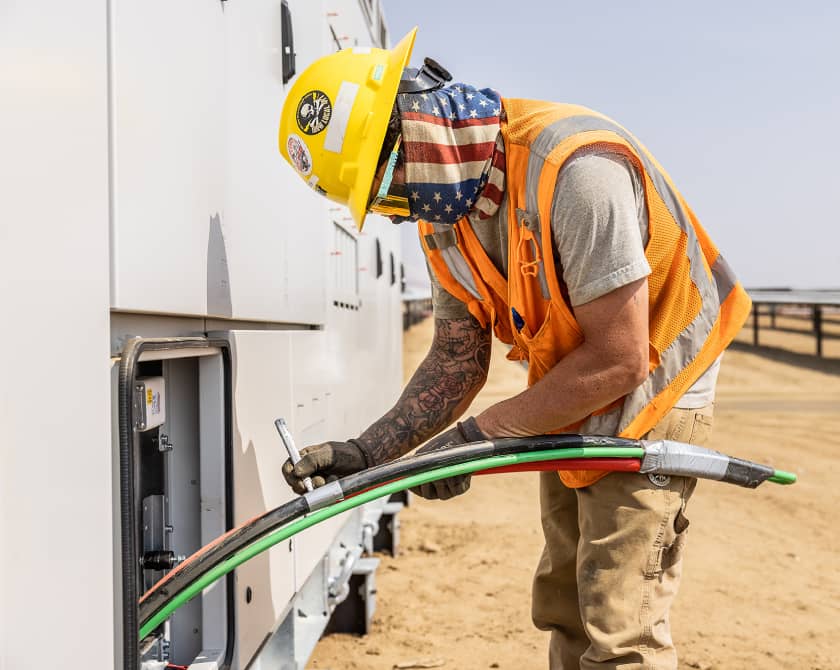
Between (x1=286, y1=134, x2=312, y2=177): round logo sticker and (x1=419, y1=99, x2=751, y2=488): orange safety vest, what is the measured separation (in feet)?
1.30

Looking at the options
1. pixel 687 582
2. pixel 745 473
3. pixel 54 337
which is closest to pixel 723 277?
pixel 745 473

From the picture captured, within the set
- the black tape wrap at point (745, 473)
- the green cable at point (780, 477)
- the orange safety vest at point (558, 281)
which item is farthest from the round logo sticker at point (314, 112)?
the green cable at point (780, 477)

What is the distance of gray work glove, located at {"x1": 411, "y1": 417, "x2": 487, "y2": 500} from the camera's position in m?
2.14

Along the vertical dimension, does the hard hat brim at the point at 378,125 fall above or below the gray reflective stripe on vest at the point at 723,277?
above

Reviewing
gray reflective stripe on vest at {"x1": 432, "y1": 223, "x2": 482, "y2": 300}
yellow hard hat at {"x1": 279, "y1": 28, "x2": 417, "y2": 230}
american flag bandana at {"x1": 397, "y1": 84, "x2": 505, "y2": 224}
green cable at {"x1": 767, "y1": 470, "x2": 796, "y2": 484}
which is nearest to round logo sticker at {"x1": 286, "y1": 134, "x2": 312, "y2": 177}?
yellow hard hat at {"x1": 279, "y1": 28, "x2": 417, "y2": 230}

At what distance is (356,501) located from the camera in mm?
1923

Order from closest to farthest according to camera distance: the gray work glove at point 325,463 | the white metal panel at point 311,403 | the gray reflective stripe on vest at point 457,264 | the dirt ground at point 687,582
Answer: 1. the gray work glove at point 325,463
2. the gray reflective stripe on vest at point 457,264
3. the white metal panel at point 311,403
4. the dirt ground at point 687,582

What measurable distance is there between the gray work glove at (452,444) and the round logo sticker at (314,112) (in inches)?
31.0

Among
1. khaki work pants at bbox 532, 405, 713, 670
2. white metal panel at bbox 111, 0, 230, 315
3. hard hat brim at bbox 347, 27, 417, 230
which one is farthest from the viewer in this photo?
khaki work pants at bbox 532, 405, 713, 670

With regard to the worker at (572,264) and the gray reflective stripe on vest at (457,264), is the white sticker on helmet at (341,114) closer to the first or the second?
the worker at (572,264)

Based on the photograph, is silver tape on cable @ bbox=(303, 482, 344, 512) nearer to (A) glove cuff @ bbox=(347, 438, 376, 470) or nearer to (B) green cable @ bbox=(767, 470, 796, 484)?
(A) glove cuff @ bbox=(347, 438, 376, 470)

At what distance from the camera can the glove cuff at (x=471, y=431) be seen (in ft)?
7.02

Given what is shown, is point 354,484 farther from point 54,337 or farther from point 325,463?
point 54,337

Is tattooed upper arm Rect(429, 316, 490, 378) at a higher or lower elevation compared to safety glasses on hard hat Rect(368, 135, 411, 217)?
lower
